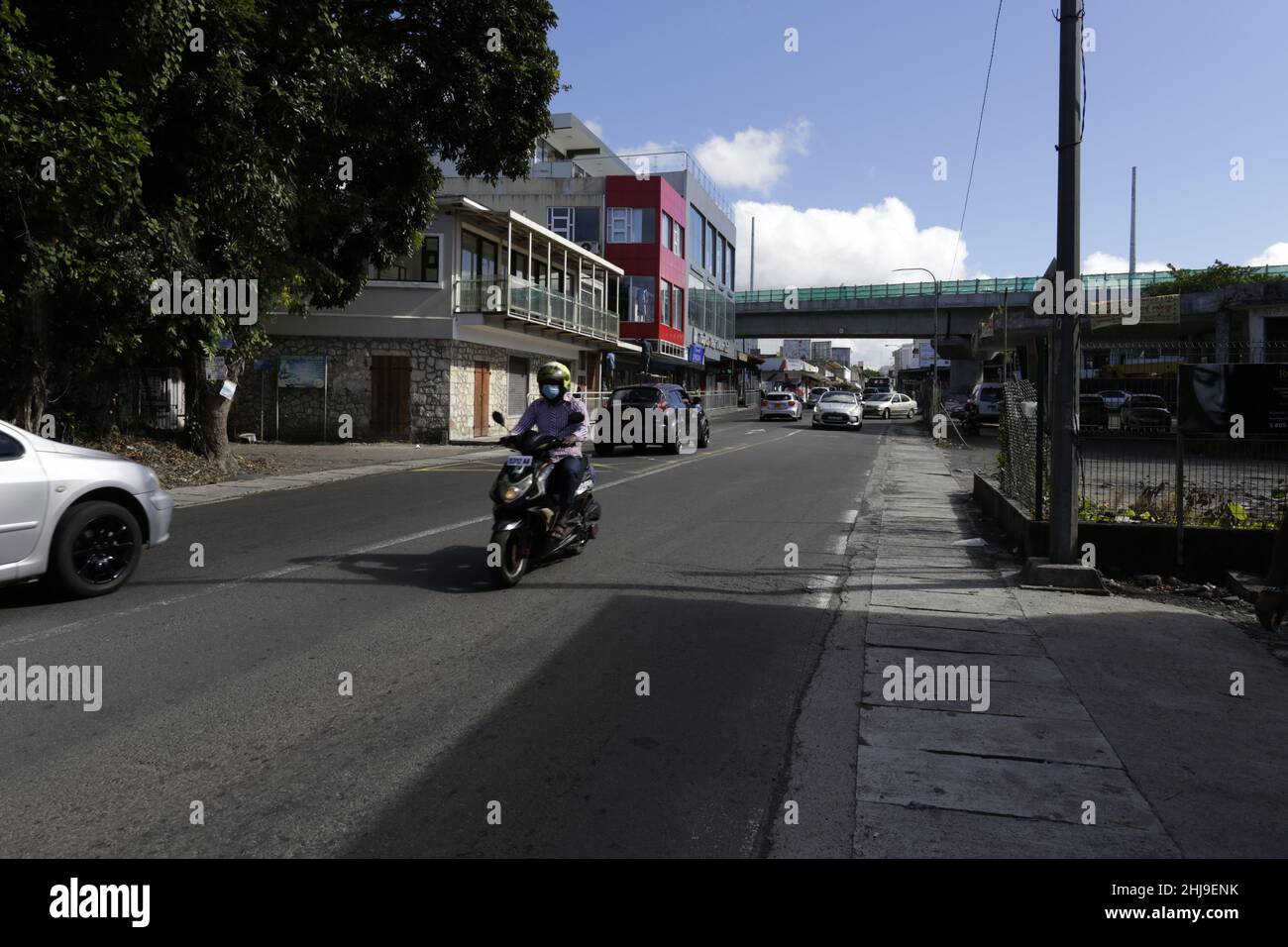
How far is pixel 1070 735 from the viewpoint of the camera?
4680 mm

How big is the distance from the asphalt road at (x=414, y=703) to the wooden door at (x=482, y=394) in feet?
67.5

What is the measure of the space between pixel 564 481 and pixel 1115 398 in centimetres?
798

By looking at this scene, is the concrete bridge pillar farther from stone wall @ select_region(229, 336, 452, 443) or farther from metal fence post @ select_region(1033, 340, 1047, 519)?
metal fence post @ select_region(1033, 340, 1047, 519)

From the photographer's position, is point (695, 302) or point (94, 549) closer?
point (94, 549)

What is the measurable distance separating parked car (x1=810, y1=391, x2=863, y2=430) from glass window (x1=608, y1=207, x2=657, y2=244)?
1519 cm

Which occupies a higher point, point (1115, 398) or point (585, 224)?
point (585, 224)

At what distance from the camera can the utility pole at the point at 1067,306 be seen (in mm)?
8422

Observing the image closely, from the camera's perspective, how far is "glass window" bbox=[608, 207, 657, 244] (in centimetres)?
4984

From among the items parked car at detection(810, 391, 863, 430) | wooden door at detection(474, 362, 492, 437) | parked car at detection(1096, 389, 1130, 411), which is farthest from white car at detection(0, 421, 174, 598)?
parked car at detection(810, 391, 863, 430)

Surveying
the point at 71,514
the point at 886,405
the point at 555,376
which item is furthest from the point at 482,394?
the point at 886,405

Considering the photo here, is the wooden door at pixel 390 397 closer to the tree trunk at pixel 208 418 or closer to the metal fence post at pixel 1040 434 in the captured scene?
the tree trunk at pixel 208 418

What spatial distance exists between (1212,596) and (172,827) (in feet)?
25.8

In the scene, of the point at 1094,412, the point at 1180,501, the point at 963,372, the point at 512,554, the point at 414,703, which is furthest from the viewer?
the point at 963,372

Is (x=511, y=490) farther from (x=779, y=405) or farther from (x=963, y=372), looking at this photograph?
(x=963, y=372)
